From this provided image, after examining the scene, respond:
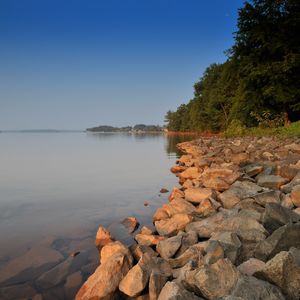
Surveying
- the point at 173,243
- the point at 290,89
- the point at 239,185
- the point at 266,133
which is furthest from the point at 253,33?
the point at 173,243

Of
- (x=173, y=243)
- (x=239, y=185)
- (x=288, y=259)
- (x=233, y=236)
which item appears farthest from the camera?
(x=239, y=185)

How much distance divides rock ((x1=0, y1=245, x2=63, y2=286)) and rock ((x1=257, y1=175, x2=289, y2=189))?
487cm

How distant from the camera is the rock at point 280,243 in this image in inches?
135

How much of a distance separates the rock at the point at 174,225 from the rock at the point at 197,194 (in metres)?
1.46

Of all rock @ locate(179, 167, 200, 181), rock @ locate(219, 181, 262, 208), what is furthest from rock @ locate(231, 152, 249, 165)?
→ rock @ locate(219, 181, 262, 208)

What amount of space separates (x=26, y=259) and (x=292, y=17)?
83.3 feet

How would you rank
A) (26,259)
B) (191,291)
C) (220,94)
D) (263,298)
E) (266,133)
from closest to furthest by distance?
(263,298) < (191,291) < (26,259) < (266,133) < (220,94)

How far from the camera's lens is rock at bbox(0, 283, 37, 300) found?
165 inches

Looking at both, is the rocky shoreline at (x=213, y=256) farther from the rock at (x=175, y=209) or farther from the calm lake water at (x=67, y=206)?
the calm lake water at (x=67, y=206)

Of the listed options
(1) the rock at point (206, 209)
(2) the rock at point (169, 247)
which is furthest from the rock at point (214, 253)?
(1) the rock at point (206, 209)

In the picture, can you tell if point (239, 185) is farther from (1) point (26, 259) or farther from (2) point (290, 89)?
(2) point (290, 89)

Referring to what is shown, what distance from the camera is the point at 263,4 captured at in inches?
986

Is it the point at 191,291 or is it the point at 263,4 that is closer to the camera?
the point at 191,291

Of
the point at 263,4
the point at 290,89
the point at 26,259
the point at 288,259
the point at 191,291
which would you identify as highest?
the point at 263,4
